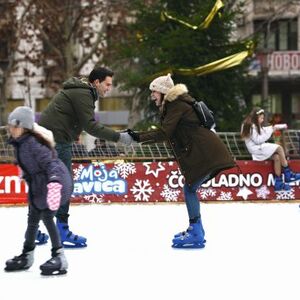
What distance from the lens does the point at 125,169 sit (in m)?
11.3

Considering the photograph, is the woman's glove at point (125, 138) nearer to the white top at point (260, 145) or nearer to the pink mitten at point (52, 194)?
the pink mitten at point (52, 194)

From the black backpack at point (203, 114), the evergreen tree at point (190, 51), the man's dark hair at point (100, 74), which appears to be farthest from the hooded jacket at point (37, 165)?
the evergreen tree at point (190, 51)

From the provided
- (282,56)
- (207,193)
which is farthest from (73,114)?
(282,56)

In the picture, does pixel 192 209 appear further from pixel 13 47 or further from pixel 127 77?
pixel 13 47

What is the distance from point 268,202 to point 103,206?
2.63 metres

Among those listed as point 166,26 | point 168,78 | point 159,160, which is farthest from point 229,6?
point 168,78

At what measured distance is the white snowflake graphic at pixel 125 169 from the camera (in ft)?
37.1

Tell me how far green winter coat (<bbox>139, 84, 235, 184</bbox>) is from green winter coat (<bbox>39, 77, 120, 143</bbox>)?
0.49m

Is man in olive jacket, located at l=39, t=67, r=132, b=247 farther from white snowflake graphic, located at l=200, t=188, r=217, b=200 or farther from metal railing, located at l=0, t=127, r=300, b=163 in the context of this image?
white snowflake graphic, located at l=200, t=188, r=217, b=200

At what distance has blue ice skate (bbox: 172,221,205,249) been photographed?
6.46 metres

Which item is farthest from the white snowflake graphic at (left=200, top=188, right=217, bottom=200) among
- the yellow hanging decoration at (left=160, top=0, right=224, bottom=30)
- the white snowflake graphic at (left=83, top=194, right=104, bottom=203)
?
the yellow hanging decoration at (left=160, top=0, right=224, bottom=30)

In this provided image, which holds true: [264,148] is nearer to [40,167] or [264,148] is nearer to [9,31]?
[40,167]

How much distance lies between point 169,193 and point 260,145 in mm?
1653

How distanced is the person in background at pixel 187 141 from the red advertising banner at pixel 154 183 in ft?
15.5
